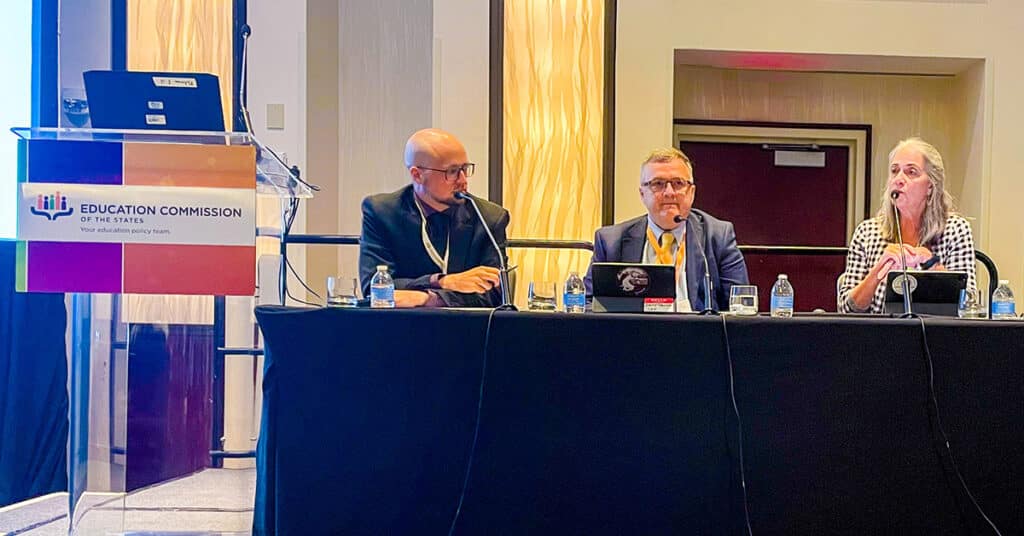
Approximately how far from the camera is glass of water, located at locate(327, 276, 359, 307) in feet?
5.40

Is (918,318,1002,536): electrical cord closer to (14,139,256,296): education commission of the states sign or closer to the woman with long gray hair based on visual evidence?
the woman with long gray hair

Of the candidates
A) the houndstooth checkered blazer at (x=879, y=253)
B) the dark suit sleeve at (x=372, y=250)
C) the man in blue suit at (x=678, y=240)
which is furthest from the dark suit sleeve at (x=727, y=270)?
the dark suit sleeve at (x=372, y=250)

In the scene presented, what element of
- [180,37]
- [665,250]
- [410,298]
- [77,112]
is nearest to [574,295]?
[410,298]

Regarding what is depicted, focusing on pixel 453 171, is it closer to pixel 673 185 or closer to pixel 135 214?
pixel 673 185

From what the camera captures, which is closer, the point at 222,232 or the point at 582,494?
the point at 582,494

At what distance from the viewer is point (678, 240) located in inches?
92.7

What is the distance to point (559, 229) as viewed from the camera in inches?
148

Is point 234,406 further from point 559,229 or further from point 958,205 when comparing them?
point 958,205

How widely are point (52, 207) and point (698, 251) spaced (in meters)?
1.64

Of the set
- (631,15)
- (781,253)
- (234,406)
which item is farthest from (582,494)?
(781,253)

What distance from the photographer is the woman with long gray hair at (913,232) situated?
2170 millimetres

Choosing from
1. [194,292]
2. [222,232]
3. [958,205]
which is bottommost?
[194,292]

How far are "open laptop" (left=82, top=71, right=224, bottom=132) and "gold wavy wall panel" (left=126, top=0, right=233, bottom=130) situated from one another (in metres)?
1.91

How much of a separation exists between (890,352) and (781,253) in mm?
3183
